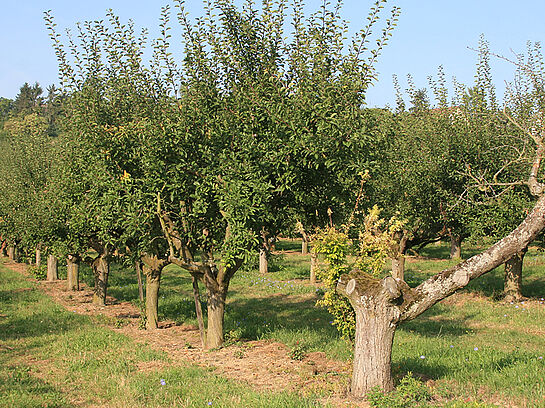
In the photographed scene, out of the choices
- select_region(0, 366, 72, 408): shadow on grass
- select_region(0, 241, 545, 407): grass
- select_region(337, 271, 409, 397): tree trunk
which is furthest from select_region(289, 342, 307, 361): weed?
select_region(0, 366, 72, 408): shadow on grass

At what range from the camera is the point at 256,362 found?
11828mm

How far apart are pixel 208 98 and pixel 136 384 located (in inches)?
261

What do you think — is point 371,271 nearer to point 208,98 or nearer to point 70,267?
point 208,98

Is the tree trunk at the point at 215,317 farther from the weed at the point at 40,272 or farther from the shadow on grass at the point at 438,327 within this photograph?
the weed at the point at 40,272

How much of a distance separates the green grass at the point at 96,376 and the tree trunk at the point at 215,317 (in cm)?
139

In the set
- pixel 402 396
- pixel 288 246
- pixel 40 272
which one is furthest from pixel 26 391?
pixel 288 246

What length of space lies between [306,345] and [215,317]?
2.55 m

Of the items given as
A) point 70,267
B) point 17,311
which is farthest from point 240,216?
point 70,267

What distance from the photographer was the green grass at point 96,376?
9109mm

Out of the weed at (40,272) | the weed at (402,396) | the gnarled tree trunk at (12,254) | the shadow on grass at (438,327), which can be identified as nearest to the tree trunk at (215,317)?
the shadow on grass at (438,327)

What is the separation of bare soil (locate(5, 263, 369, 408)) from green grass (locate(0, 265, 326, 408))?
0.46 m

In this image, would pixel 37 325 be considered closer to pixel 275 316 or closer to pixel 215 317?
pixel 215 317

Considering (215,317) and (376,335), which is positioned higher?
(376,335)

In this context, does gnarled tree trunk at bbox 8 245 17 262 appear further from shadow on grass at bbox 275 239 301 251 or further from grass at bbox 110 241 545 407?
shadow on grass at bbox 275 239 301 251
